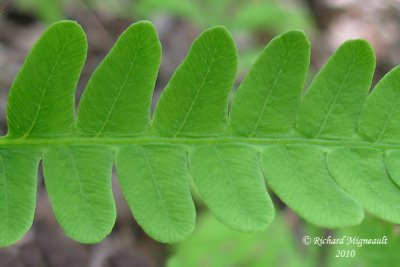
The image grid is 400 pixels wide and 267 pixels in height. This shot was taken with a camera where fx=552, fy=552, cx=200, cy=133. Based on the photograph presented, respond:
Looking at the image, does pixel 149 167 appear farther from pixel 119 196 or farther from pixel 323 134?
pixel 119 196

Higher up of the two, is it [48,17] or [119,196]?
[48,17]

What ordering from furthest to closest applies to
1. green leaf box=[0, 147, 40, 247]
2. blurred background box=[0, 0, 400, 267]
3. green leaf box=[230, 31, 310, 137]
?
1. blurred background box=[0, 0, 400, 267]
2. green leaf box=[230, 31, 310, 137]
3. green leaf box=[0, 147, 40, 247]

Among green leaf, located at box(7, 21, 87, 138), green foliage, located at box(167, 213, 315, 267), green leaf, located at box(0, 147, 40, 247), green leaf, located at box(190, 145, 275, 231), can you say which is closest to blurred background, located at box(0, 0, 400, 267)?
green foliage, located at box(167, 213, 315, 267)

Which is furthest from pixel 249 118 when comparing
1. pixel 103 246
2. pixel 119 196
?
pixel 119 196

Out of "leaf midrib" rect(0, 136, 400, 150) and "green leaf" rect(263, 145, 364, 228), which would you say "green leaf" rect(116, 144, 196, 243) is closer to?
"leaf midrib" rect(0, 136, 400, 150)

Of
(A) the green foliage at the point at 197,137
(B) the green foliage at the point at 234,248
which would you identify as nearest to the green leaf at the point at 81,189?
(A) the green foliage at the point at 197,137

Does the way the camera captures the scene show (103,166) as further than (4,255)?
No
